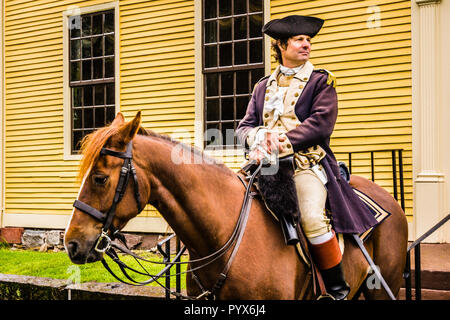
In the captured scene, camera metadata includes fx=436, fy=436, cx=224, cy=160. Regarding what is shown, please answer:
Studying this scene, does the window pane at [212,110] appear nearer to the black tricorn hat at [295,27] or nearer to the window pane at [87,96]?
the window pane at [87,96]

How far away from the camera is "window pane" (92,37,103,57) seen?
9.52 meters

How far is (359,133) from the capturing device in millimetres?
6914

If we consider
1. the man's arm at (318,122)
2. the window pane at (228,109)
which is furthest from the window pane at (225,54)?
the man's arm at (318,122)

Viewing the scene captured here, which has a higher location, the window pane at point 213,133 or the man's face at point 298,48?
the man's face at point 298,48

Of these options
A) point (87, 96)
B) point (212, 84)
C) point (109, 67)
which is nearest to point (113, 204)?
point (212, 84)

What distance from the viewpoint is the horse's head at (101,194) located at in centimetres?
240

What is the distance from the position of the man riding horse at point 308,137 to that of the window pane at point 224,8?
5.18 m

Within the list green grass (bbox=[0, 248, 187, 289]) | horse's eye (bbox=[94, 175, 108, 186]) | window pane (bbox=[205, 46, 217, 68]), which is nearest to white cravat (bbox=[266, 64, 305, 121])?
horse's eye (bbox=[94, 175, 108, 186])

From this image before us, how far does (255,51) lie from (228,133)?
1559 mm

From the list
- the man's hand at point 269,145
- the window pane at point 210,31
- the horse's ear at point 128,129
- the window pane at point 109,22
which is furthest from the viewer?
the window pane at point 109,22

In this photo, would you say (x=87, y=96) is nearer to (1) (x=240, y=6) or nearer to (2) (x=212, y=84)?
(2) (x=212, y=84)

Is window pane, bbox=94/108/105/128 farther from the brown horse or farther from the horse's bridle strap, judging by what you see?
the horse's bridle strap

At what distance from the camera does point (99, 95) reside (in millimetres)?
9586
